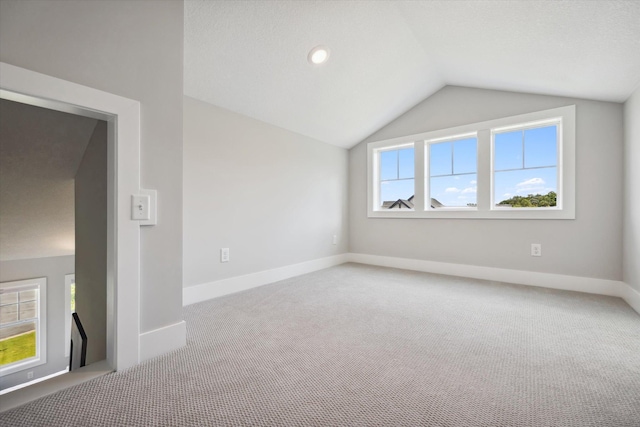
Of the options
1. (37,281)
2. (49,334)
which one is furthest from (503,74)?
(49,334)

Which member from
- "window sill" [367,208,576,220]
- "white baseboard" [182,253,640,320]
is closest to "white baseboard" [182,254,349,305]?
"white baseboard" [182,253,640,320]

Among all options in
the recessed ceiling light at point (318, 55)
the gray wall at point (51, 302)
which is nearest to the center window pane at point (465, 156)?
the recessed ceiling light at point (318, 55)

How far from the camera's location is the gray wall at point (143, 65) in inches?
44.1

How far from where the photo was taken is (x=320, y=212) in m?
3.86

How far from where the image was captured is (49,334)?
4074 millimetres

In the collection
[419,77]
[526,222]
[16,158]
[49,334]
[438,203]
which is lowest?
[49,334]

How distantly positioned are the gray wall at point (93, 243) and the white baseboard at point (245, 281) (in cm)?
59

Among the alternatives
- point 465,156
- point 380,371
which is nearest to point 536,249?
point 465,156

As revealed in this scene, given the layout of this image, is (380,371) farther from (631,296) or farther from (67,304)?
(67,304)

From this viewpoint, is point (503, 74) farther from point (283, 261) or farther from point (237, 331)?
point (237, 331)

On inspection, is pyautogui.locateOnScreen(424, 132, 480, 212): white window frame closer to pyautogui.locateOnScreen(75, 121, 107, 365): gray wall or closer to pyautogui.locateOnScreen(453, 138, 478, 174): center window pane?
pyautogui.locateOnScreen(453, 138, 478, 174): center window pane

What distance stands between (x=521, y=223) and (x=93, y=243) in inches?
160

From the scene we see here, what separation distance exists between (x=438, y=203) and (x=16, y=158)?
14.6 ft

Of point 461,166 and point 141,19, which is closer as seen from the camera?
point 141,19
